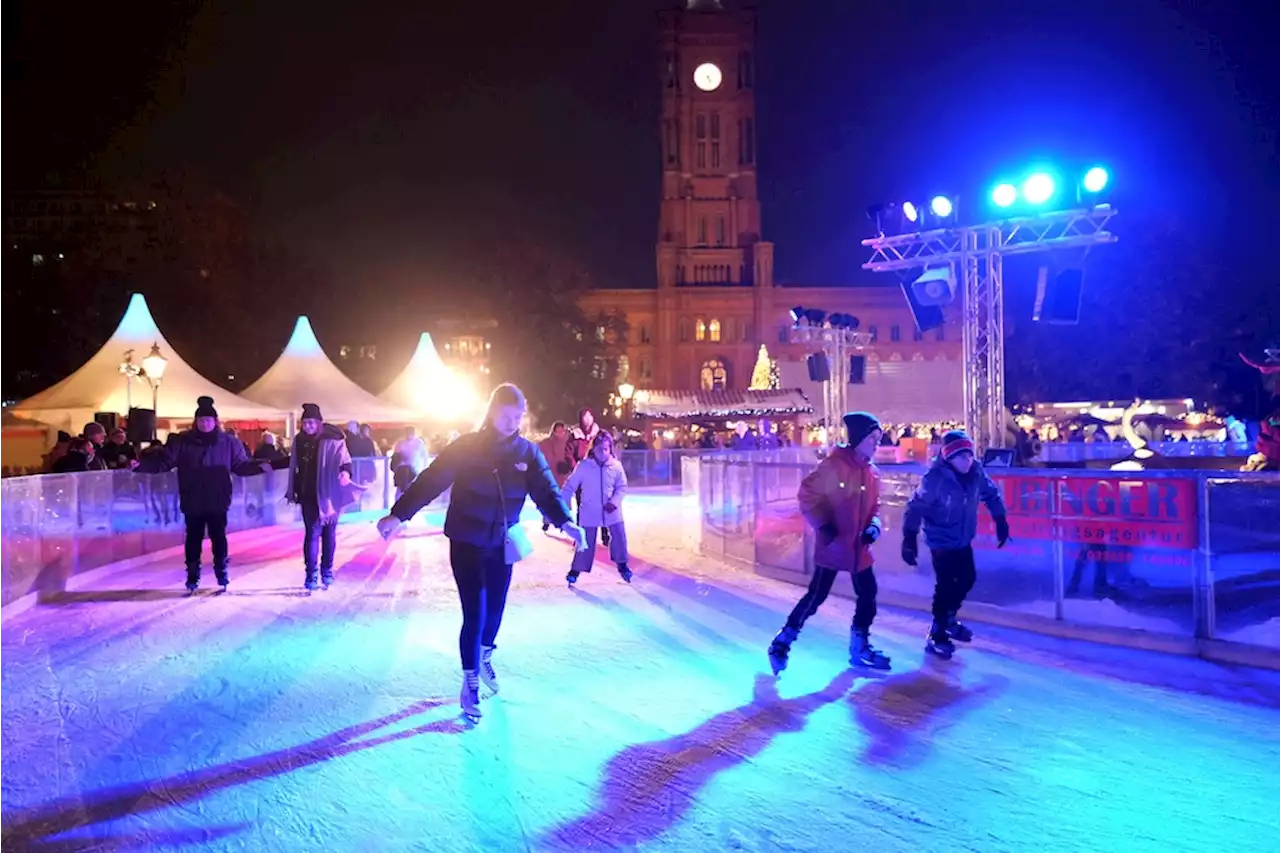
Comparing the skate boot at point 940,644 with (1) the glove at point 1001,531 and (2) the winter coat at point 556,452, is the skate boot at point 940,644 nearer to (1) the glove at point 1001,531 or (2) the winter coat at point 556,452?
(1) the glove at point 1001,531

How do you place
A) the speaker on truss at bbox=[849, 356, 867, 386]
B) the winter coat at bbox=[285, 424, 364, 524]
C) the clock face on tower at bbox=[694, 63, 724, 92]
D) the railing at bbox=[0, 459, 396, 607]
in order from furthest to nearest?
1. the clock face on tower at bbox=[694, 63, 724, 92]
2. the speaker on truss at bbox=[849, 356, 867, 386]
3. the winter coat at bbox=[285, 424, 364, 524]
4. the railing at bbox=[0, 459, 396, 607]

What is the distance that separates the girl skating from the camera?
467cm

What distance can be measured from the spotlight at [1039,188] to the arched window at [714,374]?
193 ft

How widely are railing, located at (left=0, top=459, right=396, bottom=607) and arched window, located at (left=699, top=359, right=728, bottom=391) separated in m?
58.0

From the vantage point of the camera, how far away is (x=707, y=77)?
253ft

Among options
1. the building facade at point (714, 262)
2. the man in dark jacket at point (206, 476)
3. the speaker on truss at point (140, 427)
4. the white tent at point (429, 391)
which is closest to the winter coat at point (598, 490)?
the man in dark jacket at point (206, 476)

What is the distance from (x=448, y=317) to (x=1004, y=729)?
6373 centimetres

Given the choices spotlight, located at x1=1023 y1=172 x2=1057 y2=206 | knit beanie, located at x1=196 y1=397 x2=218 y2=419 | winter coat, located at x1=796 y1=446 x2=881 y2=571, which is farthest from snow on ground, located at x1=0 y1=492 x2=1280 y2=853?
spotlight, located at x1=1023 y1=172 x2=1057 y2=206

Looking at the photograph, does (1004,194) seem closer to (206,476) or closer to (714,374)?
(206,476)

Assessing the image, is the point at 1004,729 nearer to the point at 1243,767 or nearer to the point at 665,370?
the point at 1243,767

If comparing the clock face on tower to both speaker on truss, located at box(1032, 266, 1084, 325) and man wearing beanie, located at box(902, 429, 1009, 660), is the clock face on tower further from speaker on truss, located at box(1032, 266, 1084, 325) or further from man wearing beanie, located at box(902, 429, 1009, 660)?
man wearing beanie, located at box(902, 429, 1009, 660)

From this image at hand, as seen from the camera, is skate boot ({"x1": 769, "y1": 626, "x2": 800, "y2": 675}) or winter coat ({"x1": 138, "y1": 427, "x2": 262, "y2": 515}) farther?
winter coat ({"x1": 138, "y1": 427, "x2": 262, "y2": 515})

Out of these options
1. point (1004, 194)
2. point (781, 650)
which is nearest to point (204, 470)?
point (781, 650)

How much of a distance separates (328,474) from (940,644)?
536 cm
